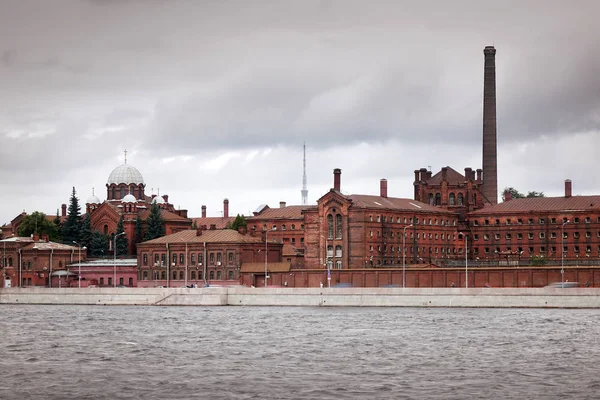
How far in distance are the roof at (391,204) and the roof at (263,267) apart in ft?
43.9

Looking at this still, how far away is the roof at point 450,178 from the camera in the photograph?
564 ft

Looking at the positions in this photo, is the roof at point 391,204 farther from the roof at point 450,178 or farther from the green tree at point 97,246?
the green tree at point 97,246

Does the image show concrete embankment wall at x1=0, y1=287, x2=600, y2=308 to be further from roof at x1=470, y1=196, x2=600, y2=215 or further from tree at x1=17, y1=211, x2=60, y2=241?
roof at x1=470, y1=196, x2=600, y2=215

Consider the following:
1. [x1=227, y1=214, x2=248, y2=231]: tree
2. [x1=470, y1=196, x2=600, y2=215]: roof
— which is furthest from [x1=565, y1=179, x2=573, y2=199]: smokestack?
[x1=227, y1=214, x2=248, y2=231]: tree

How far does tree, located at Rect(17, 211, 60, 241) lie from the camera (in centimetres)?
17350

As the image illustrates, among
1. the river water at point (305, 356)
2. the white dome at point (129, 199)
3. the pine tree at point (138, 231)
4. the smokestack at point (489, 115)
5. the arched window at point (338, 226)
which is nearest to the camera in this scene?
the river water at point (305, 356)

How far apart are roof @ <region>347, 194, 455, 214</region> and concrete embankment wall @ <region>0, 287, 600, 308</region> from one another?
109 ft

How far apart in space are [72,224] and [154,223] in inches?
479

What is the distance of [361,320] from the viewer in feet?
301

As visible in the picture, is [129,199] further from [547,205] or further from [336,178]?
[547,205]

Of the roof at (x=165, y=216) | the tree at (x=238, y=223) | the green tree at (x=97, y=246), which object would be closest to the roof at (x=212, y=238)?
the tree at (x=238, y=223)

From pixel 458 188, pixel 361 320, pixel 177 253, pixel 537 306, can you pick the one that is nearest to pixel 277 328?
pixel 361 320

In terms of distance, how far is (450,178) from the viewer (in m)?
173

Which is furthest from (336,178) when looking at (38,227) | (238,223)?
(38,227)
